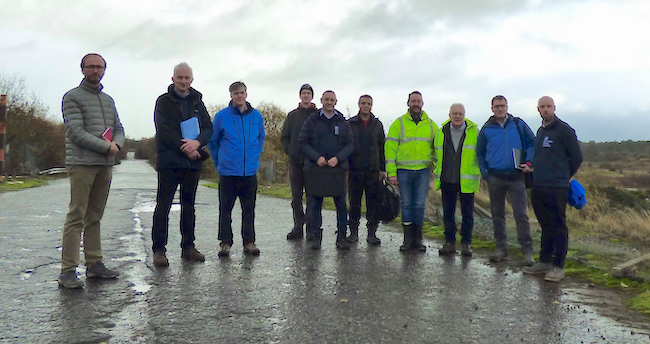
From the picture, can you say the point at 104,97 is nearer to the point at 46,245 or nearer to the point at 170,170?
the point at 170,170

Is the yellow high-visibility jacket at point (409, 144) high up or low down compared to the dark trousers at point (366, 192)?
up

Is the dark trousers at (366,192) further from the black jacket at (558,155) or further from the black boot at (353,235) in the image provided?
the black jacket at (558,155)

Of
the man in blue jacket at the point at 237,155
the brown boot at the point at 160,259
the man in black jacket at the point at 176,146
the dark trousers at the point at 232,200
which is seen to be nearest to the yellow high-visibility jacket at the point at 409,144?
the man in blue jacket at the point at 237,155

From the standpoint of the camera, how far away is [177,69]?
607 cm

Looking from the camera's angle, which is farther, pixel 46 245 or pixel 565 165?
pixel 46 245

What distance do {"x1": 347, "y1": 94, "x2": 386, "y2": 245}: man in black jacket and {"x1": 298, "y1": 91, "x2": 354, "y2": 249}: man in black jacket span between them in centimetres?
35

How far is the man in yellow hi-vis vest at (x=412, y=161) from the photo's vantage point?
7305 mm

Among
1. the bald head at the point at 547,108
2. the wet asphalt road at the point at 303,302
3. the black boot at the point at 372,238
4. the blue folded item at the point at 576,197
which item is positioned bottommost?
the wet asphalt road at the point at 303,302

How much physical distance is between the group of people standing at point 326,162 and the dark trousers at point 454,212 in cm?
1

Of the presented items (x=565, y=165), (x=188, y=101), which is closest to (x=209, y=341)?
(x=188, y=101)

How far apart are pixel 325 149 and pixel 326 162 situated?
24 centimetres

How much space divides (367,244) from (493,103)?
2556 mm

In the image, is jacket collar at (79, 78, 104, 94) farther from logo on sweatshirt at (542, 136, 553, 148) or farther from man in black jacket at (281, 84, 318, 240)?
logo on sweatshirt at (542, 136, 553, 148)

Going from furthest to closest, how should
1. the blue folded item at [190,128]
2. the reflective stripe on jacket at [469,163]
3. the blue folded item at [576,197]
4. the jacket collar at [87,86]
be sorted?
1. the reflective stripe on jacket at [469,163]
2. the blue folded item at [190,128]
3. the blue folded item at [576,197]
4. the jacket collar at [87,86]
